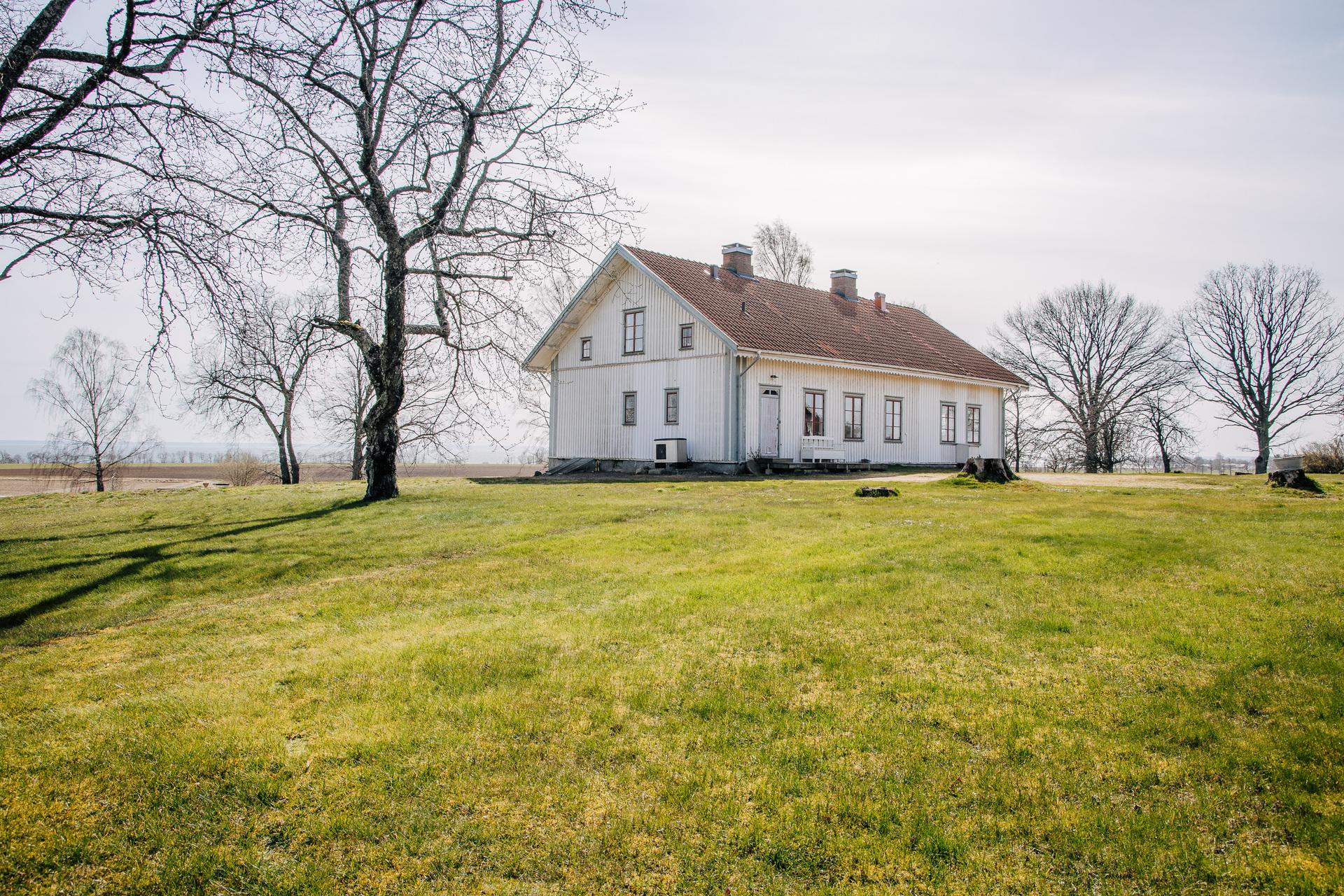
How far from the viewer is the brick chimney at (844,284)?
108 ft

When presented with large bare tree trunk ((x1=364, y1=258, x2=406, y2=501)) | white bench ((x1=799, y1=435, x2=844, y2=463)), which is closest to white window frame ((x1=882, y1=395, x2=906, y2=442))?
white bench ((x1=799, y1=435, x2=844, y2=463))

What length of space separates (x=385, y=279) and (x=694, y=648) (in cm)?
1209

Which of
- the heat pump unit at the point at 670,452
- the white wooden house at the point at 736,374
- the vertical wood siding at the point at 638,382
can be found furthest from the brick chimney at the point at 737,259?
the heat pump unit at the point at 670,452

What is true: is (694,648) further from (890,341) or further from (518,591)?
(890,341)

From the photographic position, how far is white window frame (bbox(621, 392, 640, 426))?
86.4ft

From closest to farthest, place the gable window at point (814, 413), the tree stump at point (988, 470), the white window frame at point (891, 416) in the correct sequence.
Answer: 1. the tree stump at point (988, 470)
2. the gable window at point (814, 413)
3. the white window frame at point (891, 416)

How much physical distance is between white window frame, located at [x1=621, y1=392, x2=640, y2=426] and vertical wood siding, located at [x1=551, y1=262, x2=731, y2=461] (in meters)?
0.13

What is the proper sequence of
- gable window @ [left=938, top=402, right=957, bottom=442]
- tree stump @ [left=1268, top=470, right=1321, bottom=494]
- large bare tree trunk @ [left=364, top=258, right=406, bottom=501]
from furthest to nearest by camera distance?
gable window @ [left=938, top=402, right=957, bottom=442]
large bare tree trunk @ [left=364, top=258, right=406, bottom=501]
tree stump @ [left=1268, top=470, right=1321, bottom=494]

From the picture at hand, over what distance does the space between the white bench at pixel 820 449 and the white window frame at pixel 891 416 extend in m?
2.84

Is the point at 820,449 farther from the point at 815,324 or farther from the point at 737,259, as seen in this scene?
the point at 737,259

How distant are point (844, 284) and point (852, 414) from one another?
825cm

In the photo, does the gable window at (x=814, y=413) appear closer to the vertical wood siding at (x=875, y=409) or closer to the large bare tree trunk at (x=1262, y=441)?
the vertical wood siding at (x=875, y=409)

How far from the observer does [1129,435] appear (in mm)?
42781

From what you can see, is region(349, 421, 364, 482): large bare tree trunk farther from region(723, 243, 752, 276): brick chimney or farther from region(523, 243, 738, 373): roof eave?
region(723, 243, 752, 276): brick chimney
